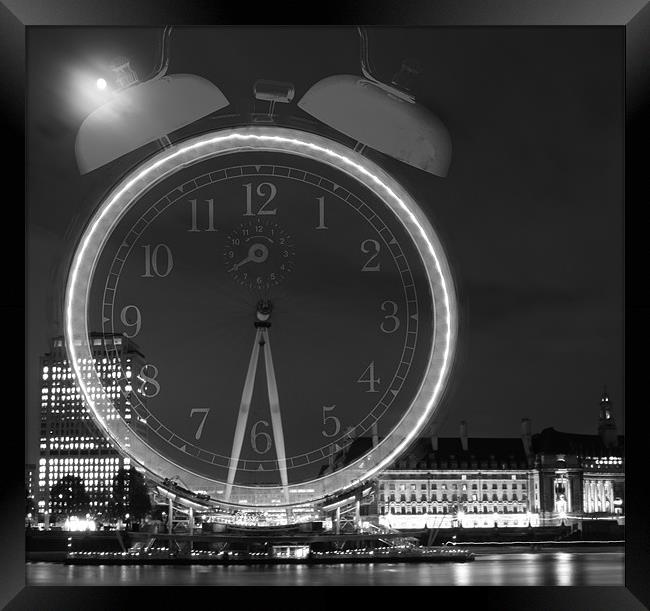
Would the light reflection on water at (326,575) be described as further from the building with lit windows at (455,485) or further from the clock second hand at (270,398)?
the building with lit windows at (455,485)

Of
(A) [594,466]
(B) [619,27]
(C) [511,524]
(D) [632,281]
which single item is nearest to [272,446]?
(D) [632,281]

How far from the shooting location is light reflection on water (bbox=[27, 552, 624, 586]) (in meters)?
5.09

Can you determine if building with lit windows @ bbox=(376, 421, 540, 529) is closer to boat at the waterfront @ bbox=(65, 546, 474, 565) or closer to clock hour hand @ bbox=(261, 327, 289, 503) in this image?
boat at the waterfront @ bbox=(65, 546, 474, 565)

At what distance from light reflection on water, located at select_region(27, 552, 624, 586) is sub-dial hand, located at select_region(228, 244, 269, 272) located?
4.98ft

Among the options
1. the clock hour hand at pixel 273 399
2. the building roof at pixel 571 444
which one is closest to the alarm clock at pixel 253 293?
the clock hour hand at pixel 273 399

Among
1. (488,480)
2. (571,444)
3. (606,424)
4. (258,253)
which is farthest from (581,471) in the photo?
(258,253)

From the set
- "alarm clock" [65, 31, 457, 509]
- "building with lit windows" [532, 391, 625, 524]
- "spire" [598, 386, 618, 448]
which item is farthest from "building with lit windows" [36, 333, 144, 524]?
"spire" [598, 386, 618, 448]

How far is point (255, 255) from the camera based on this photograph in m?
5.93

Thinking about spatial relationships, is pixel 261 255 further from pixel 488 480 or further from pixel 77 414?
pixel 488 480

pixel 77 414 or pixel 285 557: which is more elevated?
pixel 77 414

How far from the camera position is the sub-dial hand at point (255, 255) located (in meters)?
5.73

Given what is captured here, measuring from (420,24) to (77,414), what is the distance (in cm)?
267

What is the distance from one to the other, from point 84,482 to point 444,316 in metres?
3.62

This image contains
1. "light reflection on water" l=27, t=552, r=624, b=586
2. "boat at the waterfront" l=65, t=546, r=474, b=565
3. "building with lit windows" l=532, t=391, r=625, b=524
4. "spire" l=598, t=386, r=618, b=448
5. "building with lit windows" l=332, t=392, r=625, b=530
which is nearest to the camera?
"light reflection on water" l=27, t=552, r=624, b=586
